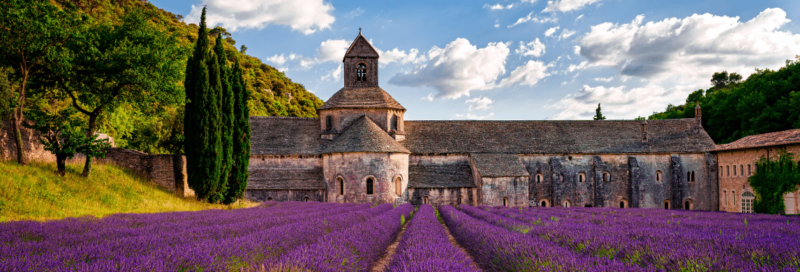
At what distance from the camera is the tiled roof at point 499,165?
34.9 meters

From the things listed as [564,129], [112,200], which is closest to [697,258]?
[112,200]

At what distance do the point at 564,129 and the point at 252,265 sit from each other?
3899 centimetres

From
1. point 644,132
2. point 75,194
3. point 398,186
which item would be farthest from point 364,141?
point 644,132

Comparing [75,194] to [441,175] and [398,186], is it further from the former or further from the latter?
[441,175]

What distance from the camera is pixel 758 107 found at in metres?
48.3

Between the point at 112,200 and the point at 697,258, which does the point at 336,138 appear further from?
the point at 697,258

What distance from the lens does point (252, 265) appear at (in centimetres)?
678

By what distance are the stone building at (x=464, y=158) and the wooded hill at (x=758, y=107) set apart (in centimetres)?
1149

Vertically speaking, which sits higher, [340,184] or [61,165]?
[61,165]

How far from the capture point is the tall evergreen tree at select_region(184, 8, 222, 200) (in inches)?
896

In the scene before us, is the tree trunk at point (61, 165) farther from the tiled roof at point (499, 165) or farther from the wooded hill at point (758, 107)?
the wooded hill at point (758, 107)

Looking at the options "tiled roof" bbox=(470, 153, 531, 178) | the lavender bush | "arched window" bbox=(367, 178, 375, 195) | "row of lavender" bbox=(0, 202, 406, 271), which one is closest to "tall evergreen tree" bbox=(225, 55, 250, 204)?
"arched window" bbox=(367, 178, 375, 195)

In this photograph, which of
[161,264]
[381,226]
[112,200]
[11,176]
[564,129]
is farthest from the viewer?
[564,129]

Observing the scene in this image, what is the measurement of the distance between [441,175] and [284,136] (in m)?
14.1
